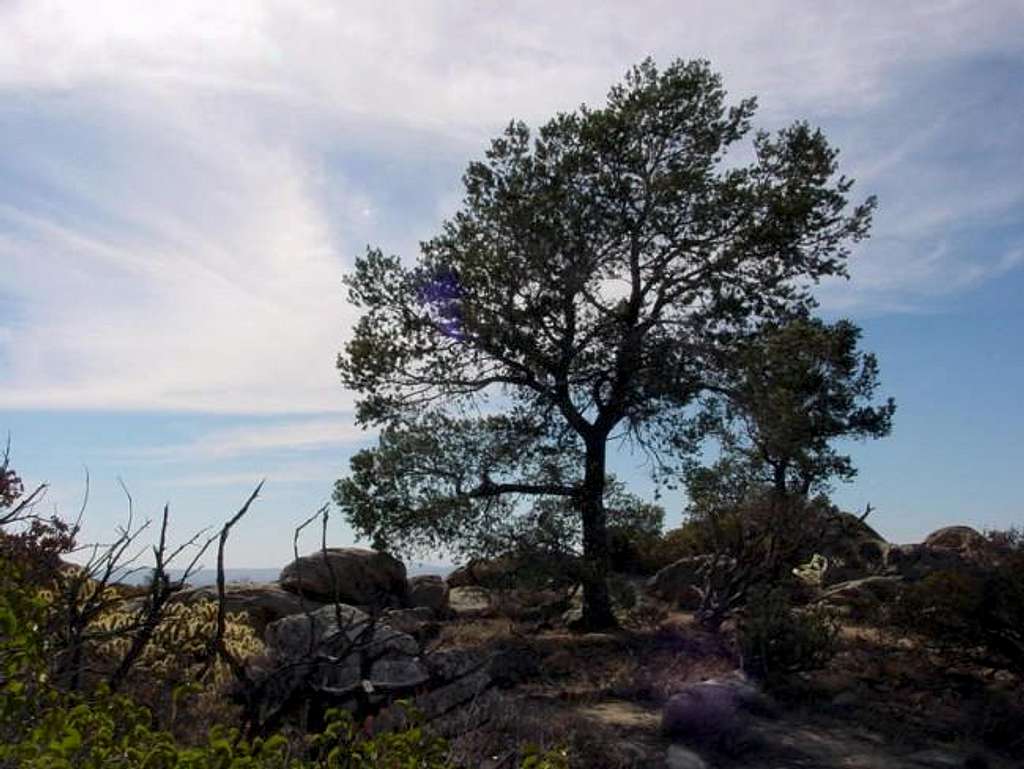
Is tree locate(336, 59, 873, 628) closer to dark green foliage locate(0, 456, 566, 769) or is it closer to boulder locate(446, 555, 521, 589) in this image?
boulder locate(446, 555, 521, 589)

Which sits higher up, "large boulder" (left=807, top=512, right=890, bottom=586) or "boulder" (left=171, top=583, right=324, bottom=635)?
"large boulder" (left=807, top=512, right=890, bottom=586)

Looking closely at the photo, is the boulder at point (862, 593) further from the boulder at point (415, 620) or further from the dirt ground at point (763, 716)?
the boulder at point (415, 620)

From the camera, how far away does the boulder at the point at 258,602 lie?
20.4m

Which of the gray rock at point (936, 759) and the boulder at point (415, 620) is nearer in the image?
the gray rock at point (936, 759)

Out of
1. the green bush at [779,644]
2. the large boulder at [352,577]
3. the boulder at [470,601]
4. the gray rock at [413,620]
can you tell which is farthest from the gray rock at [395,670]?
the boulder at [470,601]

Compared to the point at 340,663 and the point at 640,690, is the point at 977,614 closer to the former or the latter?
the point at 640,690

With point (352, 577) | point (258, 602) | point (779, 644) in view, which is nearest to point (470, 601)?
point (352, 577)

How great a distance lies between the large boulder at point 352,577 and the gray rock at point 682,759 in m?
11.3

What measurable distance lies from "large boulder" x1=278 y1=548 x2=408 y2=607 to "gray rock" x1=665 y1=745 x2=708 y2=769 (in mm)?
11303

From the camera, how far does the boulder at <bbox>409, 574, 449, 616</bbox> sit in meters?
25.0

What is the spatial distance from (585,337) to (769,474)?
6.38 metres

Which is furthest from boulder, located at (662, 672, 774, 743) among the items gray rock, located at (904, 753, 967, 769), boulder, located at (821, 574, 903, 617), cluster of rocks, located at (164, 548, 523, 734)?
boulder, located at (821, 574, 903, 617)

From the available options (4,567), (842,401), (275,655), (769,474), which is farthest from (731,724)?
(842,401)

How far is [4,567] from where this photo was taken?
638 centimetres
